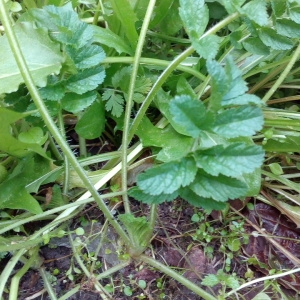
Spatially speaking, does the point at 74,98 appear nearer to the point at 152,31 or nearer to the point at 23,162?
the point at 23,162

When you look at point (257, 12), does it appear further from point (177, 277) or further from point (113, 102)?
point (177, 277)

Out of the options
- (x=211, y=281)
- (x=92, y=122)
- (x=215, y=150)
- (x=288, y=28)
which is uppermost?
(x=288, y=28)

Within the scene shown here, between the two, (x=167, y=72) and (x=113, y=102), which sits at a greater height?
(x=167, y=72)

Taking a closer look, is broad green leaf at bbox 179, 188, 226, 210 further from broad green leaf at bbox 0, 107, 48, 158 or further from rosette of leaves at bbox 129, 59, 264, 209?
broad green leaf at bbox 0, 107, 48, 158

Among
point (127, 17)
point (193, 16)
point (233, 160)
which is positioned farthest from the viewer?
point (127, 17)

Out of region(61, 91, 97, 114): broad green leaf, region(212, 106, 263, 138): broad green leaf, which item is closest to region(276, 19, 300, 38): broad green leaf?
region(212, 106, 263, 138): broad green leaf

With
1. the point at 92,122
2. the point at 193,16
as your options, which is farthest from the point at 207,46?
the point at 92,122
